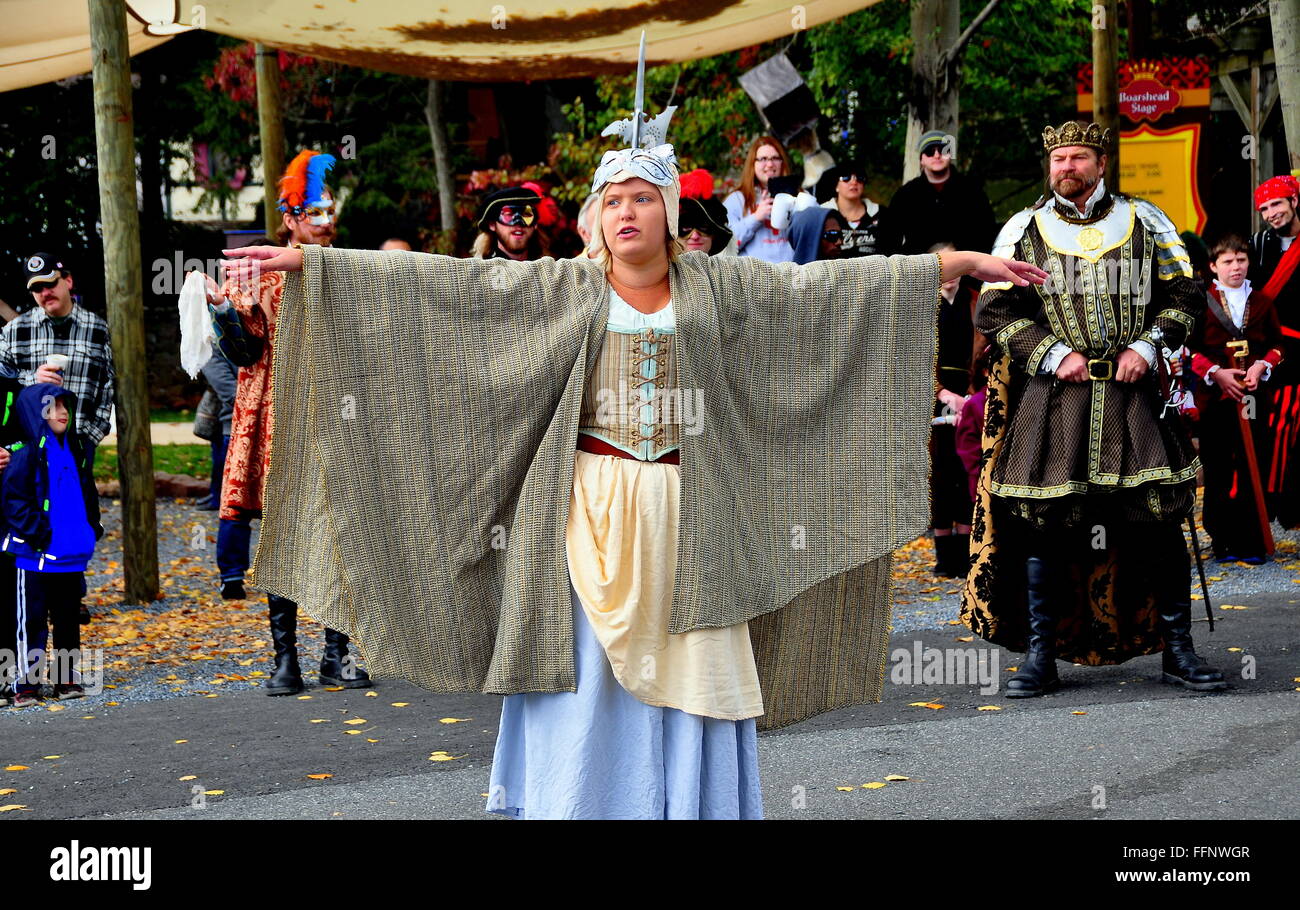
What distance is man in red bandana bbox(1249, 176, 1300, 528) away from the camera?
33.2 feet

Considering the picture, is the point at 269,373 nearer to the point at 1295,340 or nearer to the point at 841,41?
the point at 1295,340

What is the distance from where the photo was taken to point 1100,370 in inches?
255

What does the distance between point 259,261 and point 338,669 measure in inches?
140

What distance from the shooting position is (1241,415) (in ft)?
31.7

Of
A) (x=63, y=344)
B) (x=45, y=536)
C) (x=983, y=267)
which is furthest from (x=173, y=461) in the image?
(x=983, y=267)

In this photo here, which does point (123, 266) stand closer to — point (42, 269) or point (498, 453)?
point (42, 269)

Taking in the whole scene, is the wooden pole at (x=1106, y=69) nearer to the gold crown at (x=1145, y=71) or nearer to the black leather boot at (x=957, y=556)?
the black leather boot at (x=957, y=556)

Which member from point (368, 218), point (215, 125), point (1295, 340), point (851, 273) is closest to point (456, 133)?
point (368, 218)

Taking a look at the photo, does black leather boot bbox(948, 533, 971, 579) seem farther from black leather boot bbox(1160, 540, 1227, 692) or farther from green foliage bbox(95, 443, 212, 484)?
green foliage bbox(95, 443, 212, 484)

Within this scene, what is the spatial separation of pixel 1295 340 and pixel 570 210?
1068cm

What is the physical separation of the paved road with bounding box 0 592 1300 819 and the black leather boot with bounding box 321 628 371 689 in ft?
0.62

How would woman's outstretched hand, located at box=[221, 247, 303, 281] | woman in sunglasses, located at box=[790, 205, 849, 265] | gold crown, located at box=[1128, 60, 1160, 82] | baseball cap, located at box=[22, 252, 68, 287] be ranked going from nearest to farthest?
woman's outstretched hand, located at box=[221, 247, 303, 281], baseball cap, located at box=[22, 252, 68, 287], woman in sunglasses, located at box=[790, 205, 849, 265], gold crown, located at box=[1128, 60, 1160, 82]

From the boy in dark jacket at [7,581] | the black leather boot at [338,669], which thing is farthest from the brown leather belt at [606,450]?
the boy in dark jacket at [7,581]

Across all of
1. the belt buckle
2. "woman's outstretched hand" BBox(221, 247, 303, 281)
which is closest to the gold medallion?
the belt buckle
